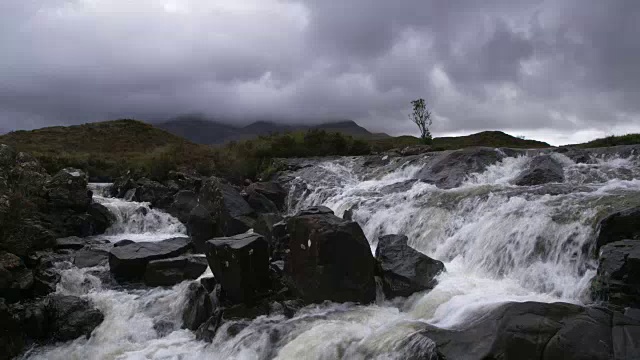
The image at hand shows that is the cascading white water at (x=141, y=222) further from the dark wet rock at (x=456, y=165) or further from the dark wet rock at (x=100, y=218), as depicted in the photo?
the dark wet rock at (x=456, y=165)

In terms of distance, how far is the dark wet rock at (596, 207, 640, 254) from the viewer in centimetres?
871

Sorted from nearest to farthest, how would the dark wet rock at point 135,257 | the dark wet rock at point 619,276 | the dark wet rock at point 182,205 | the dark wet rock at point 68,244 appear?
the dark wet rock at point 619,276
the dark wet rock at point 135,257
the dark wet rock at point 68,244
the dark wet rock at point 182,205

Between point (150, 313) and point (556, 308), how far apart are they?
28.0 feet

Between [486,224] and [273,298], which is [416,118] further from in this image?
[273,298]

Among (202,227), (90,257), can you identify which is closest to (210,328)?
(90,257)

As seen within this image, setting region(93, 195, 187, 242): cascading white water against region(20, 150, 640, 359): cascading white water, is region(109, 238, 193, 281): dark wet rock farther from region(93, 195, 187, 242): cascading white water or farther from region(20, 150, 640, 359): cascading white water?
region(93, 195, 187, 242): cascading white water

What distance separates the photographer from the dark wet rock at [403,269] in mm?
9773

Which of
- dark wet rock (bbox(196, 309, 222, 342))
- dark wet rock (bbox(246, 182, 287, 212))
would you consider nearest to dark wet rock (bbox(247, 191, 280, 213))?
dark wet rock (bbox(246, 182, 287, 212))

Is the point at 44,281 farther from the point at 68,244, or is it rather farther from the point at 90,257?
the point at 68,244

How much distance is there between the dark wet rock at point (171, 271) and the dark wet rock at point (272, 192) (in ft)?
30.5

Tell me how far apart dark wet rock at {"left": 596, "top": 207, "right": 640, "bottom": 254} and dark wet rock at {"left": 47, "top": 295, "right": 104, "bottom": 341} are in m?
10.7

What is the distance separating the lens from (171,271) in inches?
484

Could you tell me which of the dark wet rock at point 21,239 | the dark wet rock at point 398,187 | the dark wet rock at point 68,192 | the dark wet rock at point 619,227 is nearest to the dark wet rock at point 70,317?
the dark wet rock at point 21,239

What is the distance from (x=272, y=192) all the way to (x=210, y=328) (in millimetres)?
13501
